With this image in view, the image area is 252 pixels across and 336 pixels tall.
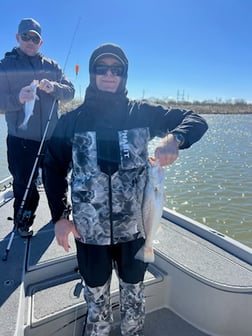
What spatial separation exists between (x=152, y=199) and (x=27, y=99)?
5.62 feet

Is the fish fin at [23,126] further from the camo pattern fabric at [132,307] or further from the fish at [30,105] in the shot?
the camo pattern fabric at [132,307]

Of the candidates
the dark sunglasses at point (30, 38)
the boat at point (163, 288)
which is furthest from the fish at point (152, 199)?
the dark sunglasses at point (30, 38)

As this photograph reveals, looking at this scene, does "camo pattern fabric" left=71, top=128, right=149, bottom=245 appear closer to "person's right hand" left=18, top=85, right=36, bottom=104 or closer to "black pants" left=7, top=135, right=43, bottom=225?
"person's right hand" left=18, top=85, right=36, bottom=104

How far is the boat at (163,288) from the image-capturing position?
225 centimetres

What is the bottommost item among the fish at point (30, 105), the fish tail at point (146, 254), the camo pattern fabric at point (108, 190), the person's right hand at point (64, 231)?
the fish tail at point (146, 254)

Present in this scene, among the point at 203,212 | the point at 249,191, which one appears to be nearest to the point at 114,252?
the point at 203,212

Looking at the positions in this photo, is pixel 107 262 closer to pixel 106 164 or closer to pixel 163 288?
pixel 106 164

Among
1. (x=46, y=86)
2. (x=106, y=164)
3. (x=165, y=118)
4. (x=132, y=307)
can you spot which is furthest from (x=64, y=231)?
(x=46, y=86)

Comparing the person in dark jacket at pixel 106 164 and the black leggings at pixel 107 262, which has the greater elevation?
the person in dark jacket at pixel 106 164

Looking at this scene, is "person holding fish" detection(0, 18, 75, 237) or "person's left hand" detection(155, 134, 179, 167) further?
"person holding fish" detection(0, 18, 75, 237)

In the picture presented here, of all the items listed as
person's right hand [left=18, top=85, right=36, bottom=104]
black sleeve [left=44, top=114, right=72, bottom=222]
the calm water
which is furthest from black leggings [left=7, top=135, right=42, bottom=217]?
the calm water

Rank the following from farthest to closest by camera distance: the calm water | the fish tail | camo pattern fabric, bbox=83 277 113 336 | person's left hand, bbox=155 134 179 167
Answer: the calm water → camo pattern fabric, bbox=83 277 113 336 → the fish tail → person's left hand, bbox=155 134 179 167

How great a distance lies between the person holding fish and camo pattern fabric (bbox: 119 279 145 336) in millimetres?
1460

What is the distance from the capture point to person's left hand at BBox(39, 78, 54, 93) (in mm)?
2684
